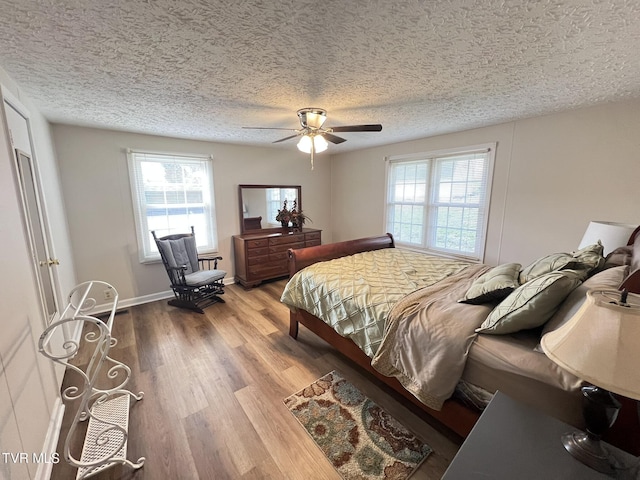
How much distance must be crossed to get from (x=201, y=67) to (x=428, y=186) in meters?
3.32

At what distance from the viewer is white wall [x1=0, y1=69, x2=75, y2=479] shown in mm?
1138

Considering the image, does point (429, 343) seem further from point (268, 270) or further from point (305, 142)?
point (268, 270)

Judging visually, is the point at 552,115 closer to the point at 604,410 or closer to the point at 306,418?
the point at 604,410

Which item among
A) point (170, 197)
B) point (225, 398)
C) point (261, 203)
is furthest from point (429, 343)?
point (170, 197)

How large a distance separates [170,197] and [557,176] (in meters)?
4.82

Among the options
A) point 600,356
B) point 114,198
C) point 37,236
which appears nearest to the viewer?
point 600,356

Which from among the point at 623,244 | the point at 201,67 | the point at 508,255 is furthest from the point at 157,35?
the point at 508,255

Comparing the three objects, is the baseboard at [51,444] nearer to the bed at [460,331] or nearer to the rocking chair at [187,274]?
the rocking chair at [187,274]

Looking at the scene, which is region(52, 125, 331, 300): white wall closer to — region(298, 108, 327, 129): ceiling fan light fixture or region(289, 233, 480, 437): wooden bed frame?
region(298, 108, 327, 129): ceiling fan light fixture

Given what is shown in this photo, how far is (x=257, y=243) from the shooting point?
4.16m

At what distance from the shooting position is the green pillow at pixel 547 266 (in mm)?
1566

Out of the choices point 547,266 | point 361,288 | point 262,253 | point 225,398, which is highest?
point 547,266

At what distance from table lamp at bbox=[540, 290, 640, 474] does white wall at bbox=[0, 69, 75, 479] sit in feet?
6.55

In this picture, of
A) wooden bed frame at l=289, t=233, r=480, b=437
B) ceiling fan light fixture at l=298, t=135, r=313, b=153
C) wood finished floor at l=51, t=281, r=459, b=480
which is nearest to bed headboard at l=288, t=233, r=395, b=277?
wooden bed frame at l=289, t=233, r=480, b=437
